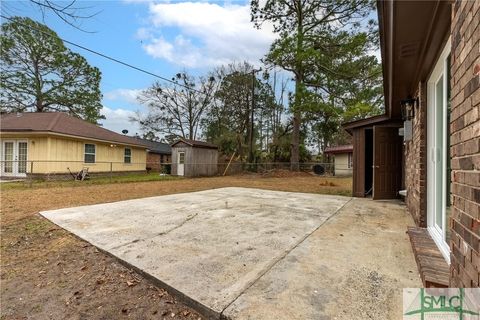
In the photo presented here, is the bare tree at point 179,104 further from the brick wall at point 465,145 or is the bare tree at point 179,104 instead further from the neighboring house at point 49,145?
the brick wall at point 465,145

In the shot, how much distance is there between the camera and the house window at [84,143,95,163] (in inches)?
559

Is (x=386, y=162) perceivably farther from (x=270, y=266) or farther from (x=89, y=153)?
(x=89, y=153)

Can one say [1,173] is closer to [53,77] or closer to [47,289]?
[53,77]

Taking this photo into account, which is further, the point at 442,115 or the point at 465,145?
the point at 442,115

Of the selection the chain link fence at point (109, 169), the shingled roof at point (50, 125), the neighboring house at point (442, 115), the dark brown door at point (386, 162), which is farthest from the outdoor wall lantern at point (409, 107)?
the shingled roof at point (50, 125)

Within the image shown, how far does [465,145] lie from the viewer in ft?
4.81

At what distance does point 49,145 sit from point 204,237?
1207 centimetres

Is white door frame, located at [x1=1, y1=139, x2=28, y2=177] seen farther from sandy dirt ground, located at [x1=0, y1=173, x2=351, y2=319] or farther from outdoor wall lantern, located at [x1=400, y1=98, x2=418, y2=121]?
outdoor wall lantern, located at [x1=400, y1=98, x2=418, y2=121]

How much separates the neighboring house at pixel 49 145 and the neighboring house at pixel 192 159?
13.5 feet

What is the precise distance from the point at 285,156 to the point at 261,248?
18.0 m

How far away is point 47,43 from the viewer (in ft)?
58.3

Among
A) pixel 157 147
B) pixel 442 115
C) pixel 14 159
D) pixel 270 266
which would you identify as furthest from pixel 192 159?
pixel 442 115

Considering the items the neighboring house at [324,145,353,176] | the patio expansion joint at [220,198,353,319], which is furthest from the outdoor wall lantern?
the neighboring house at [324,145,353,176]

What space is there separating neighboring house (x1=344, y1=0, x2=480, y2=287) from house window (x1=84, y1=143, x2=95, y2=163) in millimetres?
14397
